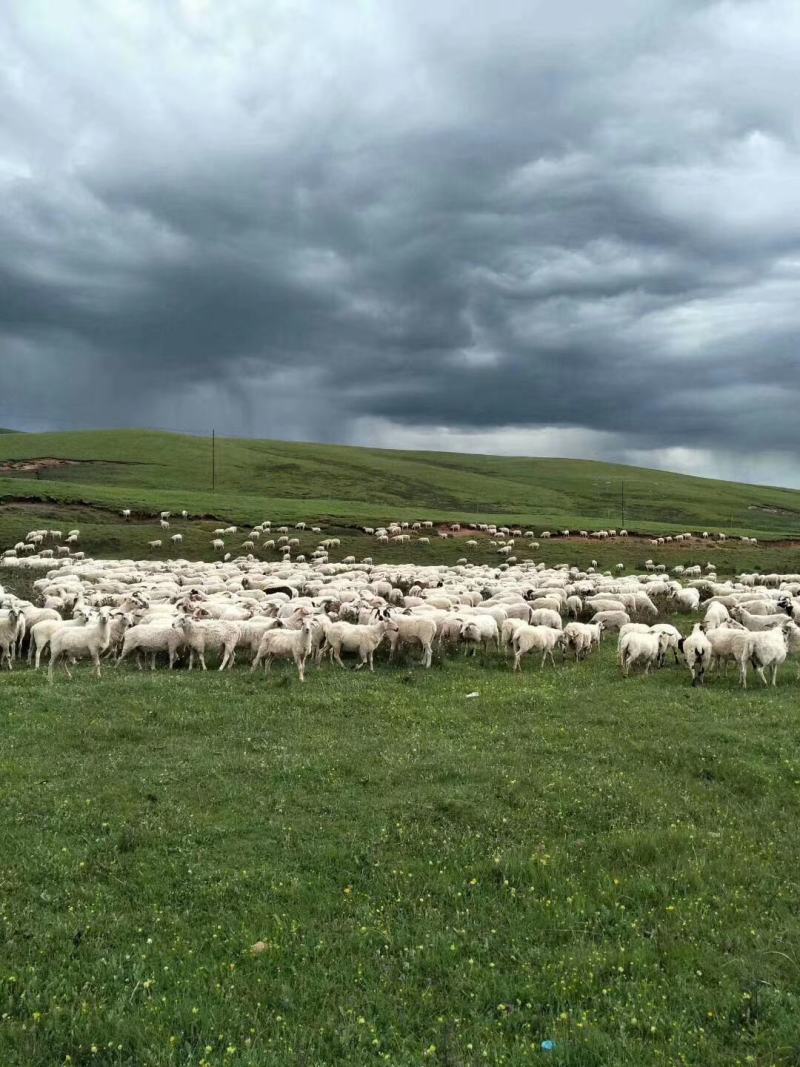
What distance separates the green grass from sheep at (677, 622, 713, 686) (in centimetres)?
384

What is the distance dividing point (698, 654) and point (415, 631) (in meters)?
7.91

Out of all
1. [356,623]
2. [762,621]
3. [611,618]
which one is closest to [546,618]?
[611,618]

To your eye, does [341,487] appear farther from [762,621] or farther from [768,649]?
[768,649]

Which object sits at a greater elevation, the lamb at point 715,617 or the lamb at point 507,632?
the lamb at point 715,617

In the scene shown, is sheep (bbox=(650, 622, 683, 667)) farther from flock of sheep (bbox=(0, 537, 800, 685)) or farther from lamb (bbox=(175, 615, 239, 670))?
lamb (bbox=(175, 615, 239, 670))

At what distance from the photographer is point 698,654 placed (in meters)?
18.9

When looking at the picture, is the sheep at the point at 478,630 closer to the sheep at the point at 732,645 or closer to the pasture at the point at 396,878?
the pasture at the point at 396,878

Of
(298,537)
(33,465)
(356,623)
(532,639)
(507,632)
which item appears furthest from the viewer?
(33,465)

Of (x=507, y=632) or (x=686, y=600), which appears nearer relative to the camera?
(x=507, y=632)

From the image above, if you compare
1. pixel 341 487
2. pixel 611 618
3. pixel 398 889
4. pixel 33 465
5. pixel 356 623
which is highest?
pixel 33 465

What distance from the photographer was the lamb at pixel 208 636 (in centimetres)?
2053

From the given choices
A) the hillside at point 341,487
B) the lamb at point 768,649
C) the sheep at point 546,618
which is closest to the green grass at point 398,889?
the lamb at point 768,649

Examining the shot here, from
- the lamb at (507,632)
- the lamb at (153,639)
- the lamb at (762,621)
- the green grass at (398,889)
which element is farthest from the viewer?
the lamb at (762,621)

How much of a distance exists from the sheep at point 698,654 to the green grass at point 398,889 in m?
3.84
